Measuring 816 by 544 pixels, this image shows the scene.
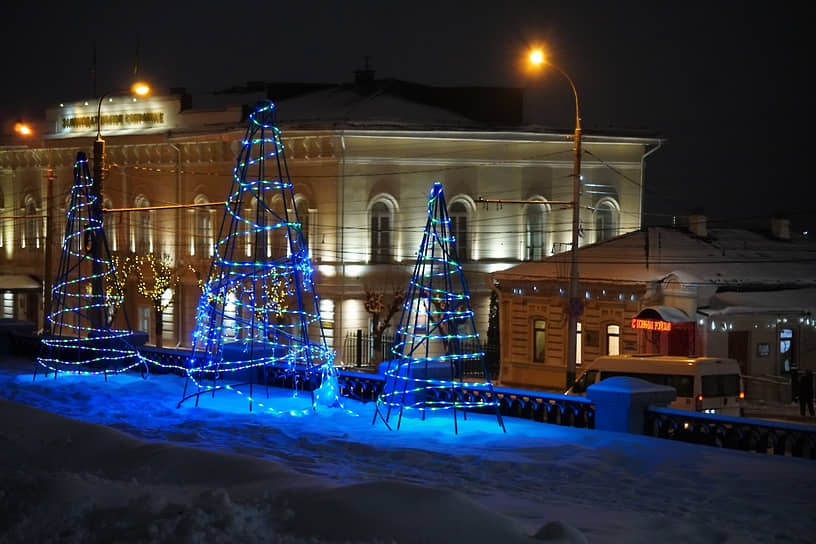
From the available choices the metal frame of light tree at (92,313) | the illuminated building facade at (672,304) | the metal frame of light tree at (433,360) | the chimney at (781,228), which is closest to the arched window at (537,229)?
the illuminated building facade at (672,304)

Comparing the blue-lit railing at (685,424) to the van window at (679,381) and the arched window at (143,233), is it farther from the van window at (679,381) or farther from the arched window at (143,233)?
the arched window at (143,233)

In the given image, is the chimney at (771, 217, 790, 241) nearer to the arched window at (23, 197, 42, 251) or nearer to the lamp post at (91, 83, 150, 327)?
the lamp post at (91, 83, 150, 327)

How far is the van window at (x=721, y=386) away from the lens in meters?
21.8

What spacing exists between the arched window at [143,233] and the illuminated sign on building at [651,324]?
818 inches

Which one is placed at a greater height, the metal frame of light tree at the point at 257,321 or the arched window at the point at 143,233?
the arched window at the point at 143,233

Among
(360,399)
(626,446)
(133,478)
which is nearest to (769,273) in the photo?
(360,399)

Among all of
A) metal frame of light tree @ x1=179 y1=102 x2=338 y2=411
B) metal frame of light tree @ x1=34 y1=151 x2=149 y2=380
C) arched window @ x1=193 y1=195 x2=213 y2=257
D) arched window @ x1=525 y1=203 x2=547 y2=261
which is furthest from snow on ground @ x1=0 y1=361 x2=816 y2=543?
arched window @ x1=193 y1=195 x2=213 y2=257

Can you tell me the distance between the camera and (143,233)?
38688mm

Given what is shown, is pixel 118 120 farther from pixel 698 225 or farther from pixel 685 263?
pixel 685 263

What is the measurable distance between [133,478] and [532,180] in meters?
27.3

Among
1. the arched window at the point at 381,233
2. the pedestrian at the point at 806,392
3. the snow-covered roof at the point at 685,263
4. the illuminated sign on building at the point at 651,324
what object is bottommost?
the pedestrian at the point at 806,392

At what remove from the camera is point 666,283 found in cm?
2638

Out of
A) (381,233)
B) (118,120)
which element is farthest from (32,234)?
(381,233)

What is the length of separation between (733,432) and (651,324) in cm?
1348
